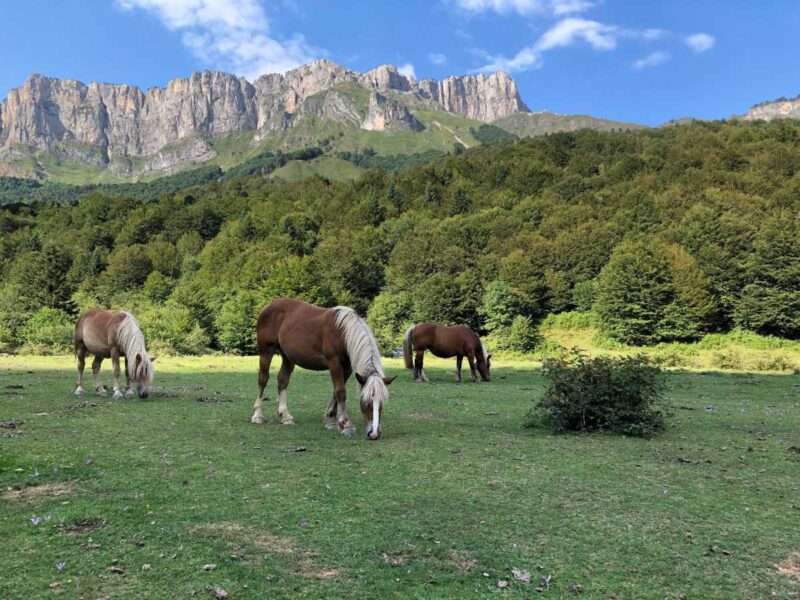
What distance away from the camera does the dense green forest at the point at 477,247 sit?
49.8m

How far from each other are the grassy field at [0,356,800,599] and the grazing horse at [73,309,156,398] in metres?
2.46

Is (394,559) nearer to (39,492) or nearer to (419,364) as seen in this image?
(39,492)

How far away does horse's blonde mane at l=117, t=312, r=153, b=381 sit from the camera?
13289mm

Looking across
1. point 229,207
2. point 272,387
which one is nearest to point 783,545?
point 272,387

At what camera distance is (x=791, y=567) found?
446 cm

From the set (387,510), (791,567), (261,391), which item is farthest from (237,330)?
(791,567)

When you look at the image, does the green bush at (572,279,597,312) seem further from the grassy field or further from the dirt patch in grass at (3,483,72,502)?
the dirt patch in grass at (3,483,72,502)

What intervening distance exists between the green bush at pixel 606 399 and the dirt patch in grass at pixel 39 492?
8735mm

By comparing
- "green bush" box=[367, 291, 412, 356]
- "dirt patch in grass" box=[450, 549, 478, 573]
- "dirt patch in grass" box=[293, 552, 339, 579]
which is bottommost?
"dirt patch in grass" box=[450, 549, 478, 573]

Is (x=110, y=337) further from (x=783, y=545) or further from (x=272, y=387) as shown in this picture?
(x=783, y=545)

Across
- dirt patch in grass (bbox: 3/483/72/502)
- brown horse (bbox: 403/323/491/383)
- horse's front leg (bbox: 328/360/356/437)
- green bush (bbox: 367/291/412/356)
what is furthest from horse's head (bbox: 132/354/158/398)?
green bush (bbox: 367/291/412/356)

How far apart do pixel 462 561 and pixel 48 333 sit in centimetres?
4851

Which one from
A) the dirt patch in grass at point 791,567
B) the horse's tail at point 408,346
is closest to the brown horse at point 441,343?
the horse's tail at point 408,346

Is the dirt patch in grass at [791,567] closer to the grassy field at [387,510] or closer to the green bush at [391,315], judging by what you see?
the grassy field at [387,510]
